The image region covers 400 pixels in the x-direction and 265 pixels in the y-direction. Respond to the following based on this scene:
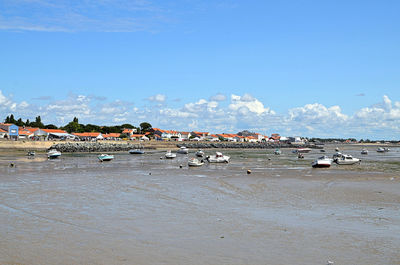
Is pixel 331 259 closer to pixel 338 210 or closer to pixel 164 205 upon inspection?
pixel 338 210

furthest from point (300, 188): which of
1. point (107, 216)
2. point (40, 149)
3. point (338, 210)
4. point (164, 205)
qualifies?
point (40, 149)

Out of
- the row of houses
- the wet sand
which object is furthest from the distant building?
the wet sand

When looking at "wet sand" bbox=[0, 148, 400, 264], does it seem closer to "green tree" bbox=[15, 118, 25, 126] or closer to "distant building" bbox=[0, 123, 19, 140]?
"distant building" bbox=[0, 123, 19, 140]

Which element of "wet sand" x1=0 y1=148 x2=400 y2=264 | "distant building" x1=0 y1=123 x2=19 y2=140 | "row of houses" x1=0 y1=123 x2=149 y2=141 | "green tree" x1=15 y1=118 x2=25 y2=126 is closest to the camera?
"wet sand" x1=0 y1=148 x2=400 y2=264

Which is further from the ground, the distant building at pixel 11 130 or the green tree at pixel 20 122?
the green tree at pixel 20 122

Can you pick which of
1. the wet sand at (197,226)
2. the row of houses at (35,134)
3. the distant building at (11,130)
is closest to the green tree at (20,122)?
the row of houses at (35,134)

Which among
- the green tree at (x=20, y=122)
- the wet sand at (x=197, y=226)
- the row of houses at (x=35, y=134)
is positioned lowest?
the wet sand at (x=197, y=226)

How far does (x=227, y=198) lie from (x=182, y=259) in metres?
12.9

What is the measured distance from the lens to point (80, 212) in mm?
19938

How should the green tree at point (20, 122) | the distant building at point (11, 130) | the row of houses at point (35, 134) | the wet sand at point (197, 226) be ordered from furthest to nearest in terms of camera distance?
the green tree at point (20, 122)
the row of houses at point (35, 134)
the distant building at point (11, 130)
the wet sand at point (197, 226)

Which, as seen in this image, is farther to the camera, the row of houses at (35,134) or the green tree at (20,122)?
the green tree at (20,122)

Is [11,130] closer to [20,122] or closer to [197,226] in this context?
[20,122]

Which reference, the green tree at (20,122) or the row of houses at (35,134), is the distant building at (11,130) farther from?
the green tree at (20,122)

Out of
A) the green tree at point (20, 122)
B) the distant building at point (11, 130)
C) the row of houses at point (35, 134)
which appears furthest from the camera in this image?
the green tree at point (20, 122)
